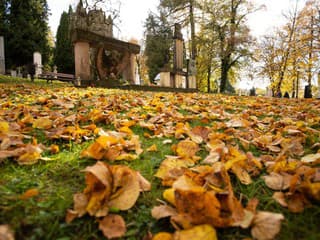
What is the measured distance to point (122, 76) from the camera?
37.0 ft

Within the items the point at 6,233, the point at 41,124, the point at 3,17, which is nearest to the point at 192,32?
the point at 3,17

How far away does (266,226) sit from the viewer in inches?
34.0

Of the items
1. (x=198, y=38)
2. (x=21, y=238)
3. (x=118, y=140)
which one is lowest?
(x=21, y=238)

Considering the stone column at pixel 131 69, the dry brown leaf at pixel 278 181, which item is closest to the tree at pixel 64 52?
the stone column at pixel 131 69

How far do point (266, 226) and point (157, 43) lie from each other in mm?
29685

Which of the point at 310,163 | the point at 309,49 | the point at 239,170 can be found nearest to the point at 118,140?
the point at 239,170

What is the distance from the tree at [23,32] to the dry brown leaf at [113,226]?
30.0 metres

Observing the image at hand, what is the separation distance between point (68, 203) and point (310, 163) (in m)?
1.35

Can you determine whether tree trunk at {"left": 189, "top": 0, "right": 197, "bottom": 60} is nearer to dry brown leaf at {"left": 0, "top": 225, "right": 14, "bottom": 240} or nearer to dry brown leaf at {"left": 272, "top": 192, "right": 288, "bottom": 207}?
dry brown leaf at {"left": 272, "top": 192, "right": 288, "bottom": 207}

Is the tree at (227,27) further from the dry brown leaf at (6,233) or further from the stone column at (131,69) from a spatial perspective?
the dry brown leaf at (6,233)

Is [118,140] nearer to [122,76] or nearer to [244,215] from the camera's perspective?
[244,215]

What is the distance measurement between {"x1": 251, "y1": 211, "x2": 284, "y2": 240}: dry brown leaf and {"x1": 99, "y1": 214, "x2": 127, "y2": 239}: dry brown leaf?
46 cm

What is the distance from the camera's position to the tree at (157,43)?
95.9 ft

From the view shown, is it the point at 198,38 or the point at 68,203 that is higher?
the point at 198,38
